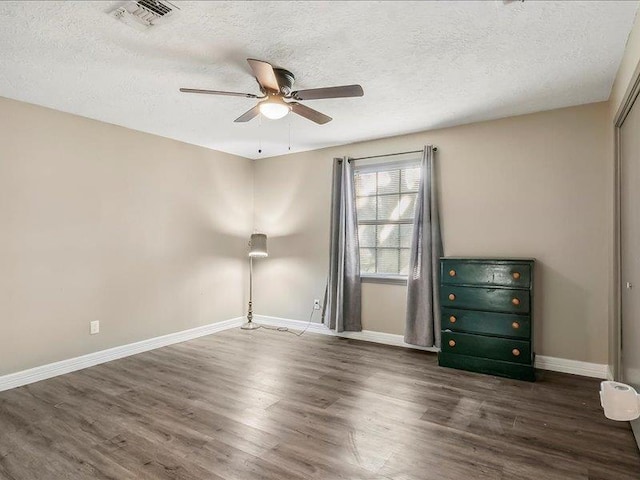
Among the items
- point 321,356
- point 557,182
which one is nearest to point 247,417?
point 321,356

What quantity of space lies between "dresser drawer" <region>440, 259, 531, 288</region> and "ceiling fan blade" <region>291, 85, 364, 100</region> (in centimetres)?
196

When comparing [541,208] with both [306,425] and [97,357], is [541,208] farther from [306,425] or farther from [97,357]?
[97,357]

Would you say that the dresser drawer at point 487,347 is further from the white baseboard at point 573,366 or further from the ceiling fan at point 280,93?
the ceiling fan at point 280,93

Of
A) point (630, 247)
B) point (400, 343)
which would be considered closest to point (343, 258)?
point (400, 343)

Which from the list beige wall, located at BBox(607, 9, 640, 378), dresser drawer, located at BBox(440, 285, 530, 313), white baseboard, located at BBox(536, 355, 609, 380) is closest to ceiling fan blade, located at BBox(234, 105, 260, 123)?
dresser drawer, located at BBox(440, 285, 530, 313)

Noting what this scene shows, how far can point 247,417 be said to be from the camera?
254 cm

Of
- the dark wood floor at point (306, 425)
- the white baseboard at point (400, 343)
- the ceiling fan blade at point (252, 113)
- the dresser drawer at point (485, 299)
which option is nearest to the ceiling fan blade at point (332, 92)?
the ceiling fan blade at point (252, 113)

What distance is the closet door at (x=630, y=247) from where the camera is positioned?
2270mm

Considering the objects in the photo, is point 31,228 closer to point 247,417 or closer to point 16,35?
point 16,35

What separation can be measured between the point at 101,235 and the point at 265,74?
259 centimetres

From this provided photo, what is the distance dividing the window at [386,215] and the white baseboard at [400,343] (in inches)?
28.8

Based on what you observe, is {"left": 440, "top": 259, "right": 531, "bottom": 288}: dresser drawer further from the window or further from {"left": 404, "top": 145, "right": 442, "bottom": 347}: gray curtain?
the window

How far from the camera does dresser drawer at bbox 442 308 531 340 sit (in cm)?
326

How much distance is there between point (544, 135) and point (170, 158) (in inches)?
161
